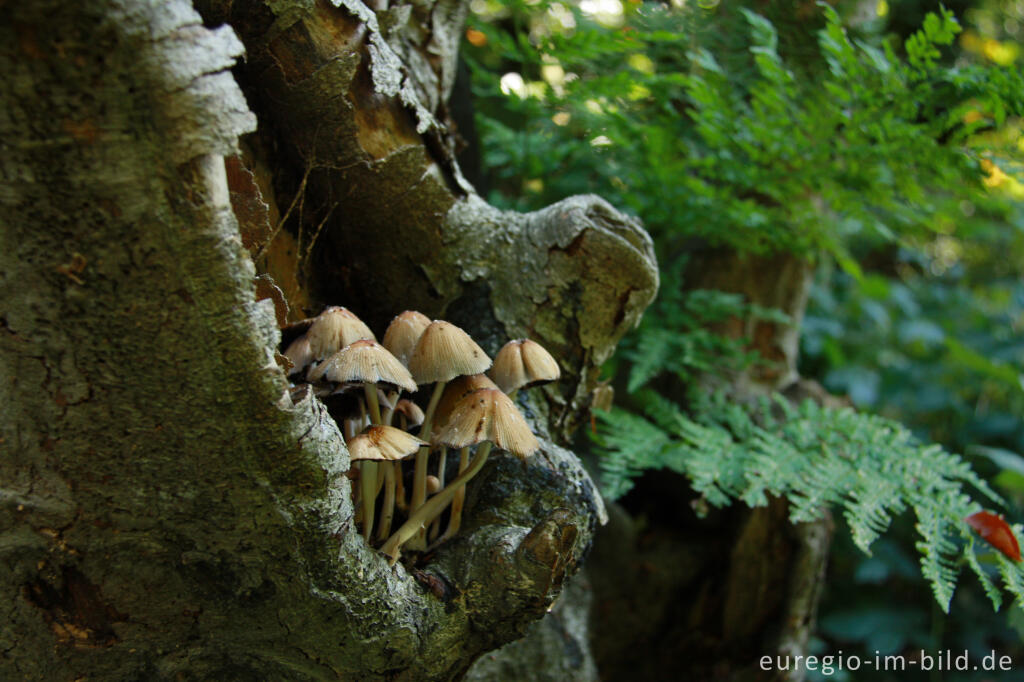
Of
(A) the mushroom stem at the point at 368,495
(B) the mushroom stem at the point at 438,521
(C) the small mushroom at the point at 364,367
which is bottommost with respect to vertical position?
(B) the mushroom stem at the point at 438,521

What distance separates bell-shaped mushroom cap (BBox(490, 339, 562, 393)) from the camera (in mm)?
1354

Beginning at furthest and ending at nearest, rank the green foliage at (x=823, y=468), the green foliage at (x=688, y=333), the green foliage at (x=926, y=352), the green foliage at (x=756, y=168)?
the green foliage at (x=926, y=352) → the green foliage at (x=688, y=333) → the green foliage at (x=756, y=168) → the green foliage at (x=823, y=468)

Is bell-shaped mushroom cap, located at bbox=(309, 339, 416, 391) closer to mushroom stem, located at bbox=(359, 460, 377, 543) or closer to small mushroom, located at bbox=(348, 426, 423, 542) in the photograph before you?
small mushroom, located at bbox=(348, 426, 423, 542)

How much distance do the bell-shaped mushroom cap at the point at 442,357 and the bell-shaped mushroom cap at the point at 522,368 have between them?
0.10 meters

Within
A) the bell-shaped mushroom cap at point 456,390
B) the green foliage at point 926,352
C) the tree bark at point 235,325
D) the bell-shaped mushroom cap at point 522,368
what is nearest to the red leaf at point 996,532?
the tree bark at point 235,325

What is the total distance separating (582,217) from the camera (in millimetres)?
1545

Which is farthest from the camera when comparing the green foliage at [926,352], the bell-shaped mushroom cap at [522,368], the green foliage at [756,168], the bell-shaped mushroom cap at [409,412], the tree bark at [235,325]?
the green foliage at [926,352]

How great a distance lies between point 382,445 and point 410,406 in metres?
0.33

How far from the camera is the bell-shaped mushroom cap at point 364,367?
115 cm

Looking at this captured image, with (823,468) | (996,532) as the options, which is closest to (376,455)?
(823,468)

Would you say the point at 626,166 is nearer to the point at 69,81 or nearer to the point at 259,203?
the point at 259,203

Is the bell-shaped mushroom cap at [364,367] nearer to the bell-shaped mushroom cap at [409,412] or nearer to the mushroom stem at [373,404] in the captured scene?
the mushroom stem at [373,404]

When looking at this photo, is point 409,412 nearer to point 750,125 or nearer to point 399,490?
point 399,490

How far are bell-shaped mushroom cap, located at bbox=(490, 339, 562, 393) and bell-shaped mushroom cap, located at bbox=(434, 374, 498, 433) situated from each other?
0.03 metres
